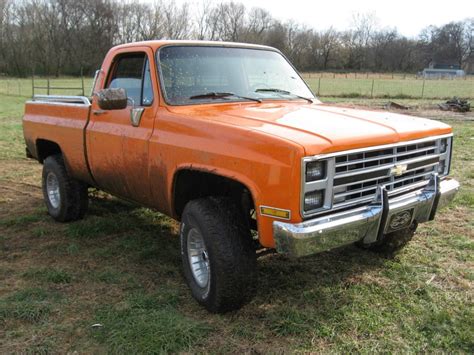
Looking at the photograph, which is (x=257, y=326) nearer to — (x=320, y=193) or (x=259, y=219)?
(x=259, y=219)

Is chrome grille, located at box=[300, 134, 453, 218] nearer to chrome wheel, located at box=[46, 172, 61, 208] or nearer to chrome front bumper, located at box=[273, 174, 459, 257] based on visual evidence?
chrome front bumper, located at box=[273, 174, 459, 257]

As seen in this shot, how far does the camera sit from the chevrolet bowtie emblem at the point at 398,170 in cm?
326

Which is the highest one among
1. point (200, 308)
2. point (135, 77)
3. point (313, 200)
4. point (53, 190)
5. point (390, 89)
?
point (390, 89)

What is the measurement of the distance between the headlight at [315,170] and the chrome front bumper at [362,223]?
0.25 meters

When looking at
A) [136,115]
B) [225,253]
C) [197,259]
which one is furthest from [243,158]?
[136,115]

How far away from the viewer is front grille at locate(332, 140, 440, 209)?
2.98 m

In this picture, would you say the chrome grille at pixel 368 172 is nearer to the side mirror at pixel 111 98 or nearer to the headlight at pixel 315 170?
the headlight at pixel 315 170

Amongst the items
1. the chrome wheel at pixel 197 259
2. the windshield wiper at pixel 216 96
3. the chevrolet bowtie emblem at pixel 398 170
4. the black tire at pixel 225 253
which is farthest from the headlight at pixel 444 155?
the chrome wheel at pixel 197 259

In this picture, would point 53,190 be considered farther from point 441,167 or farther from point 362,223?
point 441,167

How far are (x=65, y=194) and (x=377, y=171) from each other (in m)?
3.61

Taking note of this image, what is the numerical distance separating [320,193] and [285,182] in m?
0.25

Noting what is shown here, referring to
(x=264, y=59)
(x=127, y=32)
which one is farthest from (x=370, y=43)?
(x=264, y=59)

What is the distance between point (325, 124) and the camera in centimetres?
326

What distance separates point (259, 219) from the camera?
2965 millimetres
